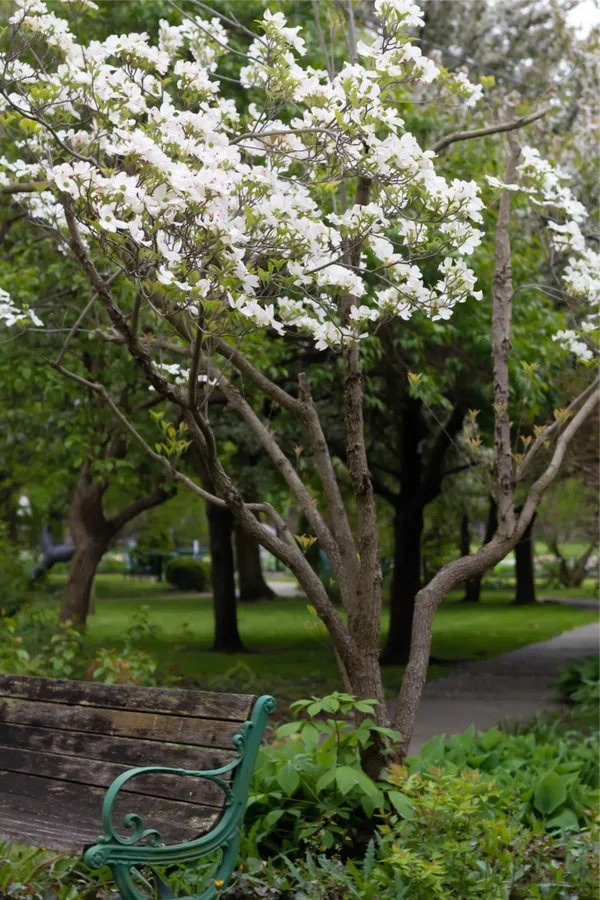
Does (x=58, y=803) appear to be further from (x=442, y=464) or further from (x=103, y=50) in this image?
(x=442, y=464)

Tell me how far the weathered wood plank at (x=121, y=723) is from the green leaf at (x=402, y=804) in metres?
0.85

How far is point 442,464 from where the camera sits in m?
15.6

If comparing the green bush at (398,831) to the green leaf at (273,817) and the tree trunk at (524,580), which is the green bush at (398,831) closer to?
the green leaf at (273,817)

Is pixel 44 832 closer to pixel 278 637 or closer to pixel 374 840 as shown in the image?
pixel 374 840

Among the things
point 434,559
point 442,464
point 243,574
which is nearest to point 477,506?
point 434,559

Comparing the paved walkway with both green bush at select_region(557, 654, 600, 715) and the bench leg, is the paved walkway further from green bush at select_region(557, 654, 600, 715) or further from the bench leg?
the bench leg

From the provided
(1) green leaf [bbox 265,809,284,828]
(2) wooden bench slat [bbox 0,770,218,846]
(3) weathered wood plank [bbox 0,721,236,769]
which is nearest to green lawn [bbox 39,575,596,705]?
(1) green leaf [bbox 265,809,284,828]

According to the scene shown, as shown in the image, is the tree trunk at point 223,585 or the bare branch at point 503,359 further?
the tree trunk at point 223,585

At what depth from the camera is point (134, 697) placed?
432 cm

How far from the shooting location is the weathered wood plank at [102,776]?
3.98m

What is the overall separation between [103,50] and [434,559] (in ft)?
83.2

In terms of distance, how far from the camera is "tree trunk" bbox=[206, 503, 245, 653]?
1773cm

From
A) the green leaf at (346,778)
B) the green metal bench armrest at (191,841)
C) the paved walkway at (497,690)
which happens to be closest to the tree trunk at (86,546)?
the paved walkway at (497,690)

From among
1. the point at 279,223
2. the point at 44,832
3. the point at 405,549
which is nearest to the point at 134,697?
the point at 44,832
